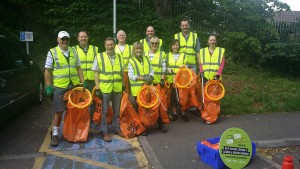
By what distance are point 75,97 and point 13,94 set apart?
4.51 feet

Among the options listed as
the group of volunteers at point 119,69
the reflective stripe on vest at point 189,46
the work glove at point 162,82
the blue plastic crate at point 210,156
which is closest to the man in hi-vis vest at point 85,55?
the group of volunteers at point 119,69

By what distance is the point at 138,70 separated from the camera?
6.34 metres

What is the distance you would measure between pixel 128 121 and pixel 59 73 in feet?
5.08

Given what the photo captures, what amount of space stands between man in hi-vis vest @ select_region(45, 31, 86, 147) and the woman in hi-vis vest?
2.74 m

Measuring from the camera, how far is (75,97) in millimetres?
6004

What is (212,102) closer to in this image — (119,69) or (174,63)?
(174,63)

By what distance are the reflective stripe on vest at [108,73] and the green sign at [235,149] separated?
2229mm

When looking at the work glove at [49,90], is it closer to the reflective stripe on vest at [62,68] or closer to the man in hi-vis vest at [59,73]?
the man in hi-vis vest at [59,73]

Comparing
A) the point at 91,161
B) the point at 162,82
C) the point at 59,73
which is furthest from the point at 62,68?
the point at 162,82

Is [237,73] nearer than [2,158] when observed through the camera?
No

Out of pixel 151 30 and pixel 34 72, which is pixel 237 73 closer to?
pixel 151 30

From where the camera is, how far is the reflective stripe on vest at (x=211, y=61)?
715 cm

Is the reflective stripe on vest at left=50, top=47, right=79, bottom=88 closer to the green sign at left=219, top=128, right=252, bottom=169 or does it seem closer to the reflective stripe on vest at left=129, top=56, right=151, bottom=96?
the reflective stripe on vest at left=129, top=56, right=151, bottom=96

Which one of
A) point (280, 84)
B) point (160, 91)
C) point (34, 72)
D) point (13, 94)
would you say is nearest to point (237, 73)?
point (280, 84)
